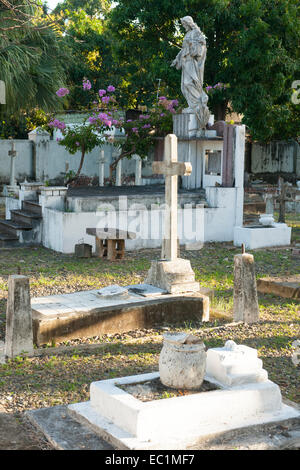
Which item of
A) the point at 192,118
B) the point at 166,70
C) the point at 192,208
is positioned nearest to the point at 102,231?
the point at 192,208

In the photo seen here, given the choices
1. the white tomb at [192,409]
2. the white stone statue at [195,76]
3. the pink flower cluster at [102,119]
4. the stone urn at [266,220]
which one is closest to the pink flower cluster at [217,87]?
the white stone statue at [195,76]

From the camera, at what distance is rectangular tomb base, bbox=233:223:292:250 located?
46.4 feet

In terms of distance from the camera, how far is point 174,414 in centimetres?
489

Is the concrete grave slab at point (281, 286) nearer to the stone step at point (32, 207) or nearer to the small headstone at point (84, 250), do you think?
the small headstone at point (84, 250)

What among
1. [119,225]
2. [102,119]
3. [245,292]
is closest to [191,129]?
[102,119]

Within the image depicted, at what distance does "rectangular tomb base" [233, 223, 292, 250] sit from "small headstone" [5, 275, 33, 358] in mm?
7837

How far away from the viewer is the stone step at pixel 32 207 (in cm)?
1428

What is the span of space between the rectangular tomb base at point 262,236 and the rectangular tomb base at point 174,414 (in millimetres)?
8828

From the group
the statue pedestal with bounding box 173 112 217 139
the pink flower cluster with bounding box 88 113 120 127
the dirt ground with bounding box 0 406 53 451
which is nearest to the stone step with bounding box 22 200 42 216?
the pink flower cluster with bounding box 88 113 120 127

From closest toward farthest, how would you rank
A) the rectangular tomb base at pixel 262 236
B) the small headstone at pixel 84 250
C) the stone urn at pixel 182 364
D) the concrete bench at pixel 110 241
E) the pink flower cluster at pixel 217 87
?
the stone urn at pixel 182 364 → the concrete bench at pixel 110 241 → the small headstone at pixel 84 250 → the rectangular tomb base at pixel 262 236 → the pink flower cluster at pixel 217 87

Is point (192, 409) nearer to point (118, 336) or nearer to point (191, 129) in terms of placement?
point (118, 336)

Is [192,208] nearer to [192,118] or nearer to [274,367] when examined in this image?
[192,118]

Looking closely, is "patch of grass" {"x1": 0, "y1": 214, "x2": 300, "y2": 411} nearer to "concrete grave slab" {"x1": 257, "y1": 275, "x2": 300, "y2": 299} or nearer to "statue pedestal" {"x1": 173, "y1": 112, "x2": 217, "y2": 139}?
"concrete grave slab" {"x1": 257, "y1": 275, "x2": 300, "y2": 299}

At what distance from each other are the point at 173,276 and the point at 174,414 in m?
4.01
